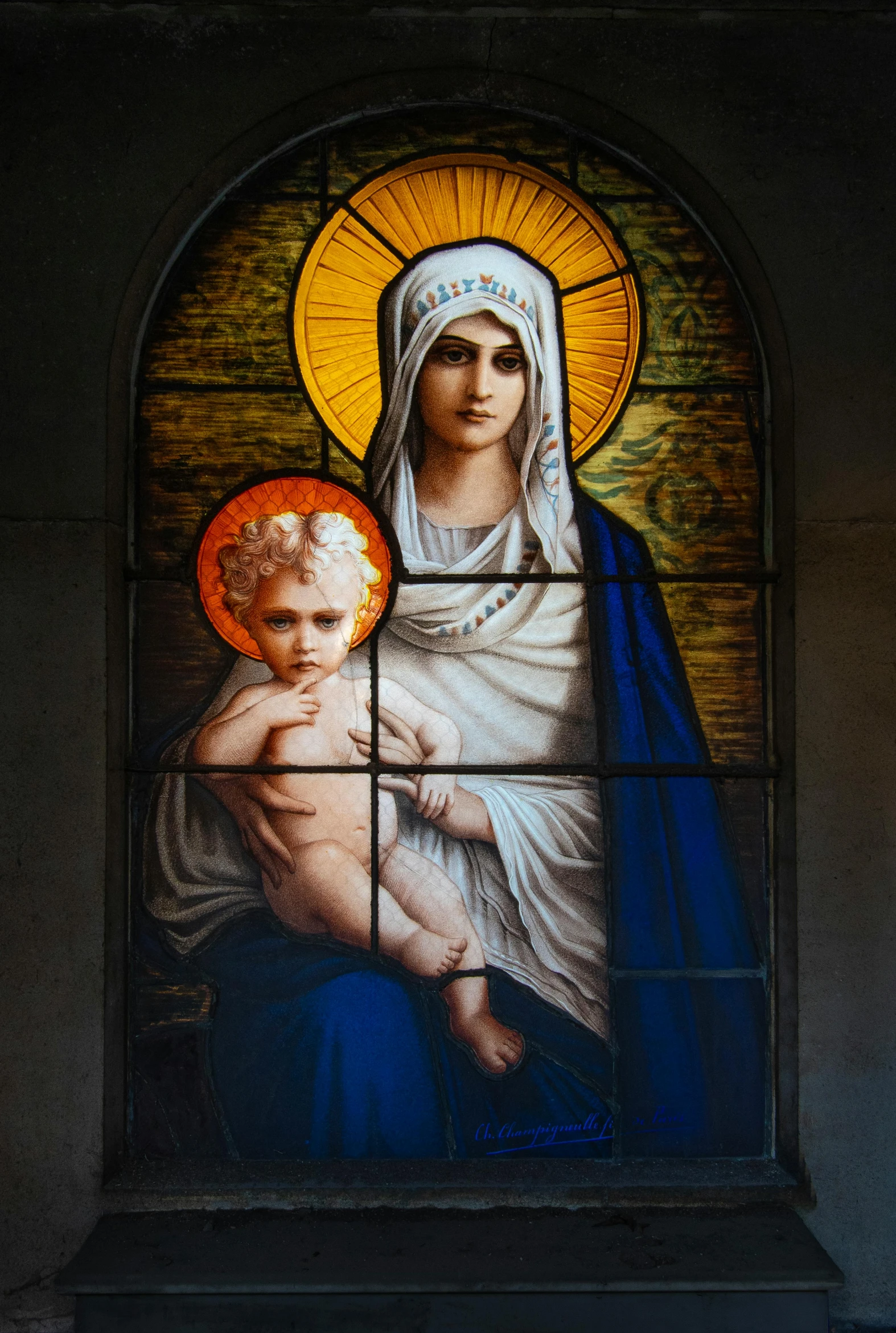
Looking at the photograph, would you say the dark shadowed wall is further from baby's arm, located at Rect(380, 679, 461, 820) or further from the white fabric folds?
baby's arm, located at Rect(380, 679, 461, 820)

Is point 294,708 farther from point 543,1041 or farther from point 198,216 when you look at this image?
point 198,216

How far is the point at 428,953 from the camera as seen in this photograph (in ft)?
11.1

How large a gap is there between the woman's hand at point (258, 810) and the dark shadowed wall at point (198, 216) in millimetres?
419

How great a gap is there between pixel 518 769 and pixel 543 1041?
3.06 feet

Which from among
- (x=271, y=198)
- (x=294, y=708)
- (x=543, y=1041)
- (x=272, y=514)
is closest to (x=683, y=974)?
(x=543, y=1041)

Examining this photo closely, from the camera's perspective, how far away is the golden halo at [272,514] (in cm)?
341

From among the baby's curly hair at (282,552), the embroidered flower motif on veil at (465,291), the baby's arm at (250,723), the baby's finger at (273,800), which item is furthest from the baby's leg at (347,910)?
the embroidered flower motif on veil at (465,291)

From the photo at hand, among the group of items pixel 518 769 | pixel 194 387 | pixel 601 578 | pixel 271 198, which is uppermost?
pixel 271 198

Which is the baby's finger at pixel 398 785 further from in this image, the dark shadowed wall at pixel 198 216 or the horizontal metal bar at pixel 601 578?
the dark shadowed wall at pixel 198 216

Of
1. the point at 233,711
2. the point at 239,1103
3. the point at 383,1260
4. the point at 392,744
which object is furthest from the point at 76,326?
the point at 383,1260

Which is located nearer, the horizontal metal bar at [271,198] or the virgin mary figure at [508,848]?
the virgin mary figure at [508,848]

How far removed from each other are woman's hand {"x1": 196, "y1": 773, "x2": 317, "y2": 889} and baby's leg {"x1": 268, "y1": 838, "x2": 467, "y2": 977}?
0.19 ft

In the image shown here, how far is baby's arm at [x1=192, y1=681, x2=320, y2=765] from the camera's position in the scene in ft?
11.1
